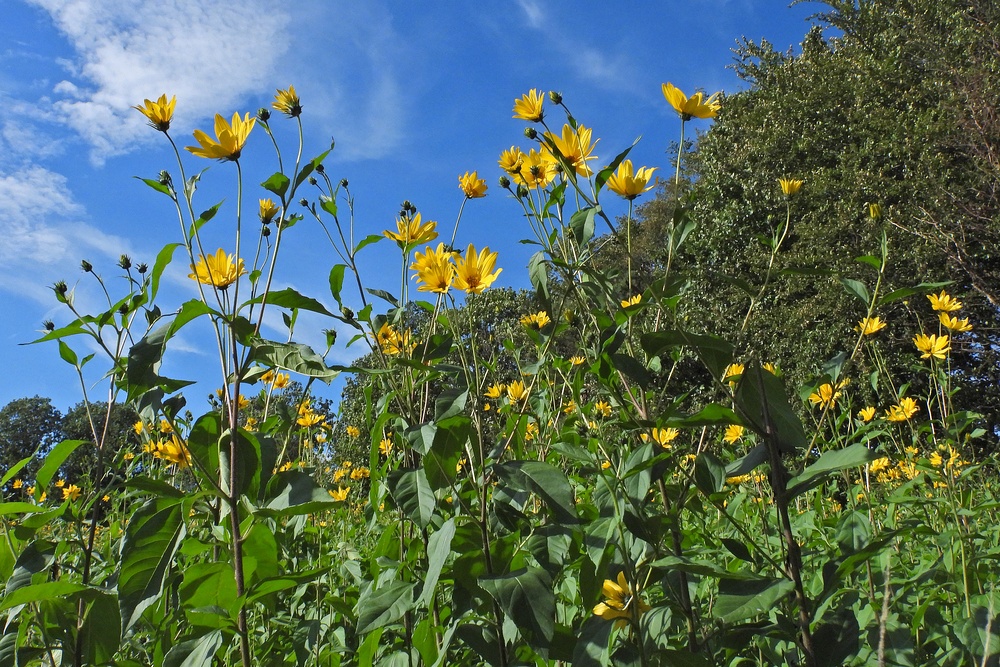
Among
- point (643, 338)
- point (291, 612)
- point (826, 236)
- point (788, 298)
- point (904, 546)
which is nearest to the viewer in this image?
point (643, 338)

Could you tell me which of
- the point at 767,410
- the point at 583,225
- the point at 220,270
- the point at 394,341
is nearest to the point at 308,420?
the point at 394,341

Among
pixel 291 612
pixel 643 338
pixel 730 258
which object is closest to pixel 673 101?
pixel 643 338

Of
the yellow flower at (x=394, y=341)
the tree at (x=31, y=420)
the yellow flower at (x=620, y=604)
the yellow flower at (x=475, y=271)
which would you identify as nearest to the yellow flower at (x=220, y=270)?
the yellow flower at (x=394, y=341)

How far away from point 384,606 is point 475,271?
0.64 metres

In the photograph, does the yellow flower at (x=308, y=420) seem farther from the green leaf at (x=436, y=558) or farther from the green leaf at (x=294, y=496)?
the green leaf at (x=436, y=558)

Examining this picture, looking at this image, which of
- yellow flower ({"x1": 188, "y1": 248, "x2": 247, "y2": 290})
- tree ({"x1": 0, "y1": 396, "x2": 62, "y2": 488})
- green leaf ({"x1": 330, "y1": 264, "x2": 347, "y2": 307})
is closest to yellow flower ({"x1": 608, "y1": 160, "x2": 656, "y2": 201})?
green leaf ({"x1": 330, "y1": 264, "x2": 347, "y2": 307})

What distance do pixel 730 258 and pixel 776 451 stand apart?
1073cm

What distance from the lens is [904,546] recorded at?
2.38 metres

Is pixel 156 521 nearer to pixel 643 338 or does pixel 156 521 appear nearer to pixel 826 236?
pixel 643 338

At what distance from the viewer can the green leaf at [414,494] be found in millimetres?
990

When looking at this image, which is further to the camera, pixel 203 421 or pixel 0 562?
pixel 0 562

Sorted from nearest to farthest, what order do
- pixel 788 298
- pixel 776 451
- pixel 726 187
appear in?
pixel 776 451 → pixel 788 298 → pixel 726 187

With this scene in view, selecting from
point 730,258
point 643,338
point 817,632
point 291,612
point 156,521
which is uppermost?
point 730,258

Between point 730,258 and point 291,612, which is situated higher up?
point 730,258
